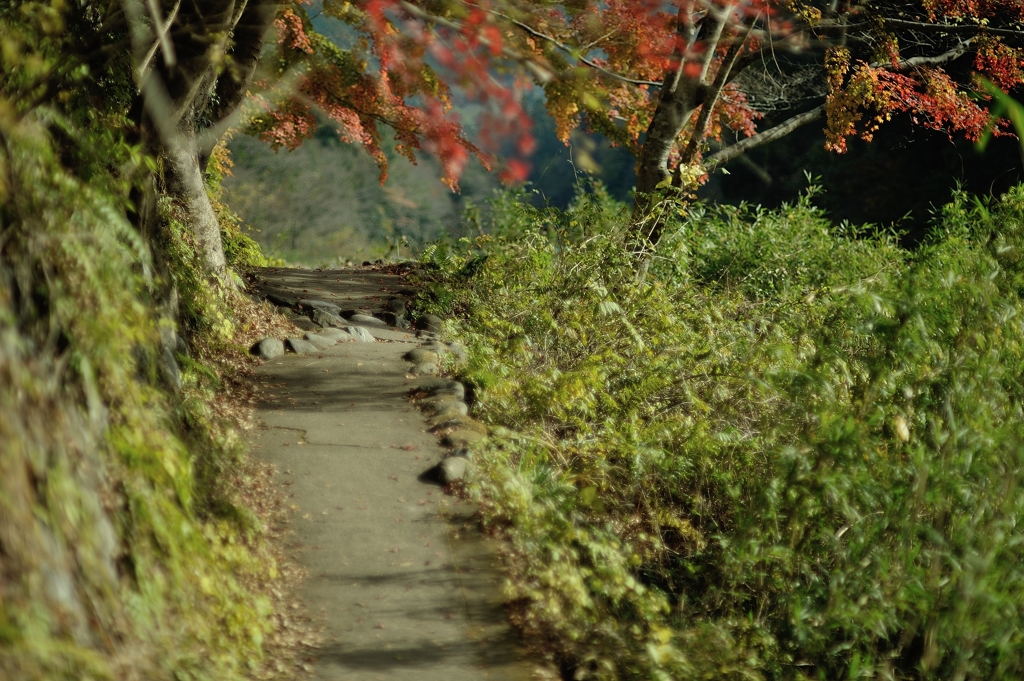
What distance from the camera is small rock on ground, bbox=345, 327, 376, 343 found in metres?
7.94

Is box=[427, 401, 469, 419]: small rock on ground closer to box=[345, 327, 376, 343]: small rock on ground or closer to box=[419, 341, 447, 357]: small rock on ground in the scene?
box=[419, 341, 447, 357]: small rock on ground

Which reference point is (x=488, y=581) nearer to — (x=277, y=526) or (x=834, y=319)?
(x=277, y=526)

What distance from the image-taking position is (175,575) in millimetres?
3000

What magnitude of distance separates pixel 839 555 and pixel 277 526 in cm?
283

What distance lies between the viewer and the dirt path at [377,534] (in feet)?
11.8

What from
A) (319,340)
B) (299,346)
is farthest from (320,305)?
(299,346)

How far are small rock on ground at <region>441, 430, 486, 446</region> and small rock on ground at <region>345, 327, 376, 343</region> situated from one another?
2.49 metres

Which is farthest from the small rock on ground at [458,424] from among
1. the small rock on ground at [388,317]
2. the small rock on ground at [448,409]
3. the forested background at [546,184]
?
the forested background at [546,184]

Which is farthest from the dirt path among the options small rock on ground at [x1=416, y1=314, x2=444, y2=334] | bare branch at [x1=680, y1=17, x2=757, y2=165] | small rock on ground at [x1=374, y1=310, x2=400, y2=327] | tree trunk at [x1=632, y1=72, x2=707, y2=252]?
bare branch at [x1=680, y1=17, x2=757, y2=165]

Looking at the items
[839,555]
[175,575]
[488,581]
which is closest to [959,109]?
[839,555]

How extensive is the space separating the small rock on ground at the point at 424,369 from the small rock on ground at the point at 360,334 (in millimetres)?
1054

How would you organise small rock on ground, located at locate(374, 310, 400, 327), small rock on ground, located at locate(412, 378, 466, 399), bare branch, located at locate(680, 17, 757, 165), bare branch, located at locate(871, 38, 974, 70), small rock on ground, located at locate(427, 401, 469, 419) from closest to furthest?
1. small rock on ground, located at locate(427, 401, 469, 419)
2. small rock on ground, located at locate(412, 378, 466, 399)
3. bare branch, located at locate(680, 17, 757, 165)
4. small rock on ground, located at locate(374, 310, 400, 327)
5. bare branch, located at locate(871, 38, 974, 70)

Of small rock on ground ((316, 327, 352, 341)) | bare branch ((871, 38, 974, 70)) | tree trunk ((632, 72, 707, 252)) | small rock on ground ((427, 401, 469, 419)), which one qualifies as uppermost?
bare branch ((871, 38, 974, 70))

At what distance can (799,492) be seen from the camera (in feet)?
12.7
